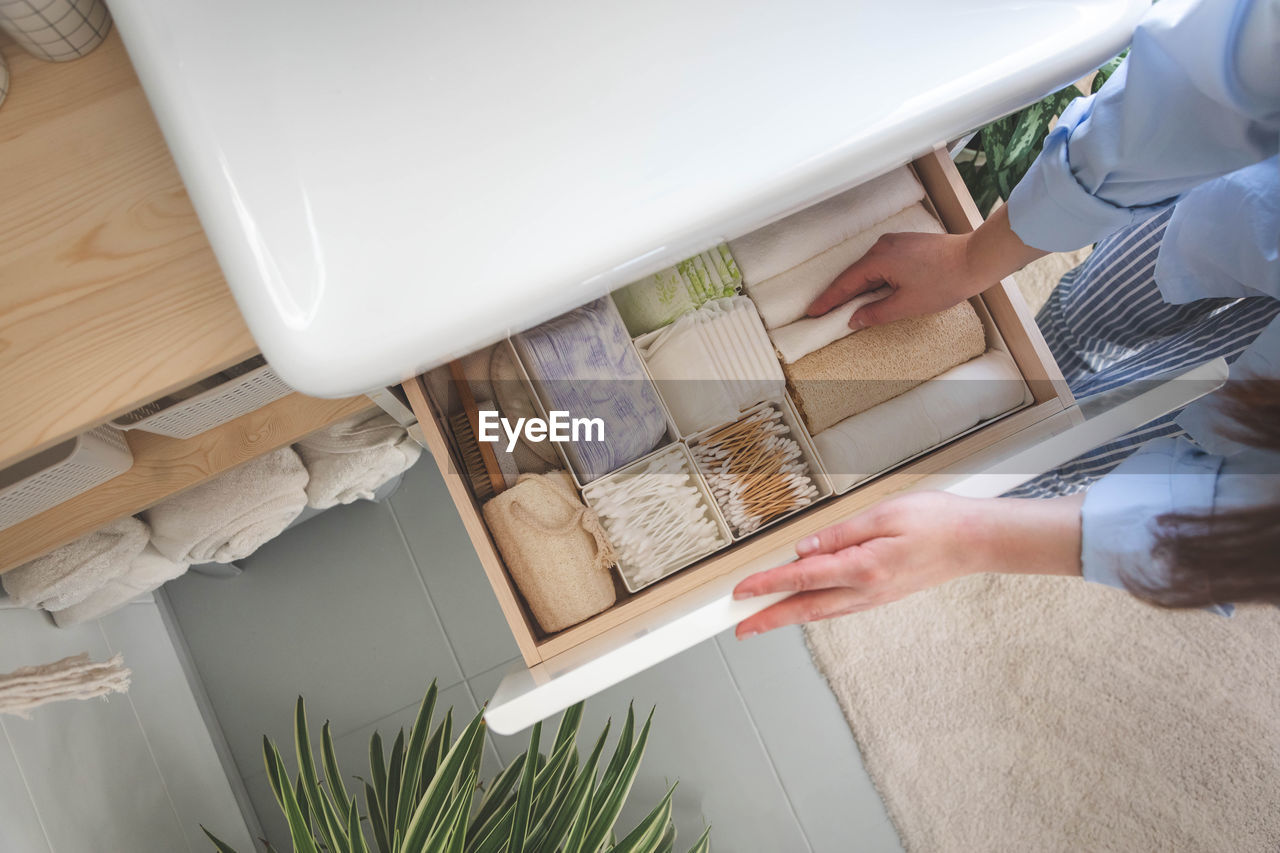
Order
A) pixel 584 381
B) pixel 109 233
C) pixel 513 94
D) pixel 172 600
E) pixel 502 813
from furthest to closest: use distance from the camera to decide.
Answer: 1. pixel 172 600
2. pixel 502 813
3. pixel 584 381
4. pixel 109 233
5. pixel 513 94

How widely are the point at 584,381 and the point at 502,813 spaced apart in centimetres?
61

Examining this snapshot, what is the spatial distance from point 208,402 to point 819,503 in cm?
55

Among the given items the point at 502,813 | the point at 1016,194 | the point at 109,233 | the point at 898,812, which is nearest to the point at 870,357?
the point at 1016,194

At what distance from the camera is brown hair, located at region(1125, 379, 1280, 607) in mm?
427

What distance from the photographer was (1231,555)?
439 millimetres

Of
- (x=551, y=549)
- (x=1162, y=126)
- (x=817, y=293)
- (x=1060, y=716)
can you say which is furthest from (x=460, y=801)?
(x=1060, y=716)

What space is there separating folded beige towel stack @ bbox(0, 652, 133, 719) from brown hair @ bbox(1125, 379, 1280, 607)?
30.3 inches

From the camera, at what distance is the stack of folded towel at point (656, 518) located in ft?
2.38

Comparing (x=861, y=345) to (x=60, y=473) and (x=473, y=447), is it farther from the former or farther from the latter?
(x=60, y=473)

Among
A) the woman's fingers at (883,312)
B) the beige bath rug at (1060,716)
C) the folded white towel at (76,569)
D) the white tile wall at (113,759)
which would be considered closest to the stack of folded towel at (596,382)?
the woman's fingers at (883,312)

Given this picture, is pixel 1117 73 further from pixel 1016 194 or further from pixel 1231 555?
pixel 1231 555

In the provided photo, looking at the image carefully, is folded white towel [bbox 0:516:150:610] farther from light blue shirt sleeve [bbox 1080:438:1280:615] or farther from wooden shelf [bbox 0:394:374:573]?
light blue shirt sleeve [bbox 1080:438:1280:615]

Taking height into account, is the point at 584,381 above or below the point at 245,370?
below

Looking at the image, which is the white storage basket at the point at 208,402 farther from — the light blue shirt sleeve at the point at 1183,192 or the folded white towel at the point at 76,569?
the light blue shirt sleeve at the point at 1183,192
